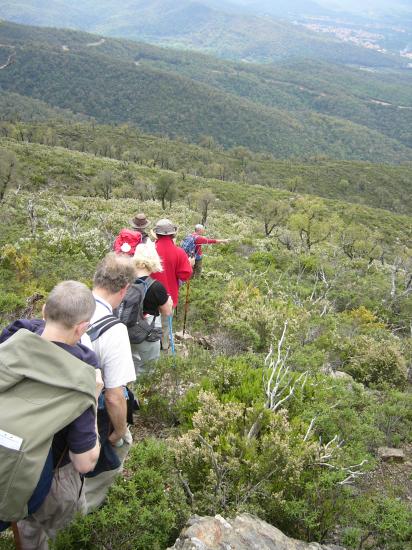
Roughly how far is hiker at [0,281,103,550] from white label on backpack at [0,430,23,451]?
2cm

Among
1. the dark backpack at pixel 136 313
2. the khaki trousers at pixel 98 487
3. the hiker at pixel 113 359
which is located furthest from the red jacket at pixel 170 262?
the khaki trousers at pixel 98 487

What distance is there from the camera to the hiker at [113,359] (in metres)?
2.87

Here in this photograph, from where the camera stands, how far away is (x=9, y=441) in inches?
76.2

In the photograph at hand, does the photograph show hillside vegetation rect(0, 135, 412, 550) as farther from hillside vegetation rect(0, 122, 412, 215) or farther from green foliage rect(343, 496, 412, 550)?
hillside vegetation rect(0, 122, 412, 215)

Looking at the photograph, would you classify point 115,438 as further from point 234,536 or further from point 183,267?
point 183,267

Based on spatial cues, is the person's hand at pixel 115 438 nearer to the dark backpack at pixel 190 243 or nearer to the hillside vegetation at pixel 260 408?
the hillside vegetation at pixel 260 408

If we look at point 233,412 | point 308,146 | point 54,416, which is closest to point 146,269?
point 233,412

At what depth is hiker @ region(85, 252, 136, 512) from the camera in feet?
9.41

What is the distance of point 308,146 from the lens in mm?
159000

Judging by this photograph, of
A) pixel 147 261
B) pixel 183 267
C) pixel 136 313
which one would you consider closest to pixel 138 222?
pixel 183 267

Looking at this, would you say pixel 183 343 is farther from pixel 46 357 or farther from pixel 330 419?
pixel 46 357

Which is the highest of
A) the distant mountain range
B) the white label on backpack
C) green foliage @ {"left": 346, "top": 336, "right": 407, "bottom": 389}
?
the white label on backpack

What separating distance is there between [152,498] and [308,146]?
16783 cm

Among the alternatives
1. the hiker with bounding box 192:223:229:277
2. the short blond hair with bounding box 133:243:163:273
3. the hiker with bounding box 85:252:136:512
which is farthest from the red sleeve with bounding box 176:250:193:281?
the hiker with bounding box 192:223:229:277
